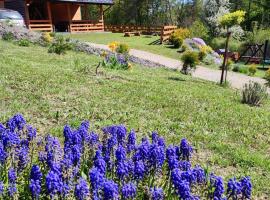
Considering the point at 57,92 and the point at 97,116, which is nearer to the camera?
the point at 97,116

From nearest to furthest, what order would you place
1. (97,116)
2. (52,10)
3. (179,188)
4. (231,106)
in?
(179,188)
(97,116)
(231,106)
(52,10)

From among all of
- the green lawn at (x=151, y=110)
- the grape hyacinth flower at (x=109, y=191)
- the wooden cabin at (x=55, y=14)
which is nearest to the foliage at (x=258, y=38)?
the wooden cabin at (x=55, y=14)

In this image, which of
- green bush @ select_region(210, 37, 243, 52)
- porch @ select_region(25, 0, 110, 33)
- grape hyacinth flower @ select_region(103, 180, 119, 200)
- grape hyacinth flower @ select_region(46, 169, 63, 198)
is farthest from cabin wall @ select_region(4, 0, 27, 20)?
grape hyacinth flower @ select_region(103, 180, 119, 200)

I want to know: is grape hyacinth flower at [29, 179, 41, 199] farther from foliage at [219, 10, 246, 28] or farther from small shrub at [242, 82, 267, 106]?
foliage at [219, 10, 246, 28]

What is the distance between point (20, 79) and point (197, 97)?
455cm

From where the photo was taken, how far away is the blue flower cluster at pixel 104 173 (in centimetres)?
389

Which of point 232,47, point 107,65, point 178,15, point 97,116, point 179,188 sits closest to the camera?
point 179,188

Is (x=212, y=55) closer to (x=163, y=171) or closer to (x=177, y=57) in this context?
(x=177, y=57)

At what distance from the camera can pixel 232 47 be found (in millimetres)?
37375

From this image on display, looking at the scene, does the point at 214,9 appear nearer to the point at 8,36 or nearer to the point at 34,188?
the point at 8,36

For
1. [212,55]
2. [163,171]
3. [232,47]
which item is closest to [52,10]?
[232,47]

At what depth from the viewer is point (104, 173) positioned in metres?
4.52

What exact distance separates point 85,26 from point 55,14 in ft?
13.9

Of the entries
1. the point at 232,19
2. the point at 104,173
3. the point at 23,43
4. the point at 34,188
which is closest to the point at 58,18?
the point at 23,43
